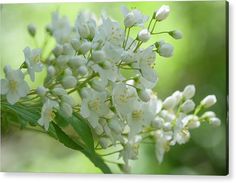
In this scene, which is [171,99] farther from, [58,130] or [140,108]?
Result: [58,130]

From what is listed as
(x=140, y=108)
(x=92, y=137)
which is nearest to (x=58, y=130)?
(x=92, y=137)

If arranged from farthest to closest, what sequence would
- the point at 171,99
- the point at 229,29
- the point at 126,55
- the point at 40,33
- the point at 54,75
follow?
the point at 40,33
the point at 229,29
the point at 171,99
the point at 54,75
the point at 126,55

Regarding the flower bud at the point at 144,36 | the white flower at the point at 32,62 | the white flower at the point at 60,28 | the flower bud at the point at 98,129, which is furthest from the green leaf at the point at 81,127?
the white flower at the point at 60,28

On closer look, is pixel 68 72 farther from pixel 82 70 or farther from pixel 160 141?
pixel 160 141

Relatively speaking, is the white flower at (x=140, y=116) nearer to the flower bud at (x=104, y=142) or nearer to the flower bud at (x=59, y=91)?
the flower bud at (x=104, y=142)

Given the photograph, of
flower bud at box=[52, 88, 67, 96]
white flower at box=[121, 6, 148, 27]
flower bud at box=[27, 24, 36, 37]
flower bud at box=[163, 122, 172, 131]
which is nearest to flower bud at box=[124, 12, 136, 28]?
white flower at box=[121, 6, 148, 27]

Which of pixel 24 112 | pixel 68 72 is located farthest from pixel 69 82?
pixel 24 112

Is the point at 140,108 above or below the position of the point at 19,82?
below

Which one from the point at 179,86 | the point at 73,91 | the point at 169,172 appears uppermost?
the point at 73,91
